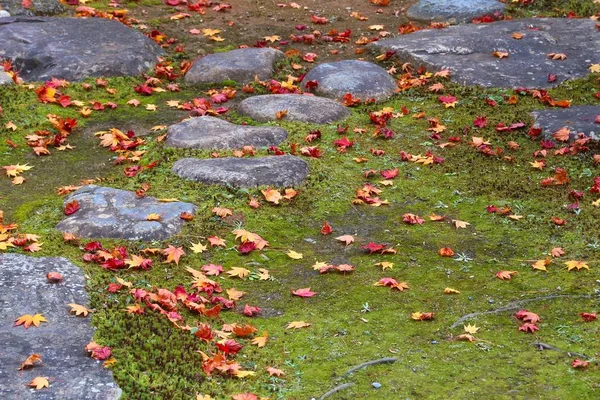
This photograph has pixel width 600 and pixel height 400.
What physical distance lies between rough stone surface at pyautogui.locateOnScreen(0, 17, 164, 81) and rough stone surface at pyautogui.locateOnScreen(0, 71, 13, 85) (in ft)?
0.84

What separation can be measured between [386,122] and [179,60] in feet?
10.3

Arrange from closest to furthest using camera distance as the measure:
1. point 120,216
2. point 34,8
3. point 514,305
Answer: point 514,305
point 120,216
point 34,8

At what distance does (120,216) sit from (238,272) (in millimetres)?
1120

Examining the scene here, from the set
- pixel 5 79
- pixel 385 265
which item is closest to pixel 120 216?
pixel 385 265

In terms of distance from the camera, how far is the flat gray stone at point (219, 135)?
8.16 metres

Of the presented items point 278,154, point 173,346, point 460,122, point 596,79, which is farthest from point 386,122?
point 173,346

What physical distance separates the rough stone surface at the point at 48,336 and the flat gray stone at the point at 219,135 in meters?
2.55

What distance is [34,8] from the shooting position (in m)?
11.9

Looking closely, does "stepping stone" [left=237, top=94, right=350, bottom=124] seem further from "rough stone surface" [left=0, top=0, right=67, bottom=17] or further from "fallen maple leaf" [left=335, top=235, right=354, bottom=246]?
"rough stone surface" [left=0, top=0, right=67, bottom=17]

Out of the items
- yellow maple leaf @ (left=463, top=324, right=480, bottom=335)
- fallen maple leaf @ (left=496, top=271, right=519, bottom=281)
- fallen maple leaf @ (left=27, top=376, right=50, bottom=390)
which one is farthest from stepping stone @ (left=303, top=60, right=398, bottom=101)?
fallen maple leaf @ (left=27, top=376, right=50, bottom=390)

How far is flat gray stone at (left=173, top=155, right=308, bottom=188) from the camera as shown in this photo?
24.3 feet

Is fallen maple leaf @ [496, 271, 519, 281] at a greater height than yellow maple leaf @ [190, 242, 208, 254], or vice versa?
fallen maple leaf @ [496, 271, 519, 281]

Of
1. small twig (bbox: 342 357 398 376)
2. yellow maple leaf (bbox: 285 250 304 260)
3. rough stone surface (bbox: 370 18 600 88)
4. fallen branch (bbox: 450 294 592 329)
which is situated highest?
rough stone surface (bbox: 370 18 600 88)

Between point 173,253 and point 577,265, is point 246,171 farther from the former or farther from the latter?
point 577,265
